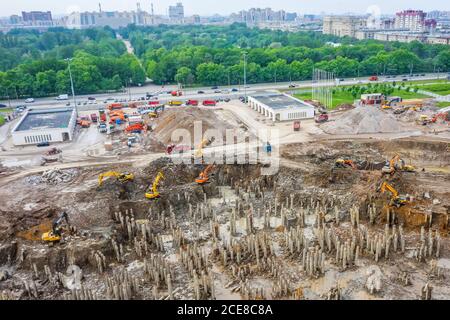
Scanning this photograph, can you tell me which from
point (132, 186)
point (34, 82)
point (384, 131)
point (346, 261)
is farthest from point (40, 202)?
point (34, 82)

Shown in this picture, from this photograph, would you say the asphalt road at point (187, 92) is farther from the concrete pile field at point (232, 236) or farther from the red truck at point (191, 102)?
the concrete pile field at point (232, 236)

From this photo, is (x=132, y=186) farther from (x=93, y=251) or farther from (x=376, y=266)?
(x=376, y=266)

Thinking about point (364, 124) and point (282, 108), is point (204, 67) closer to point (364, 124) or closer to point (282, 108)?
point (282, 108)

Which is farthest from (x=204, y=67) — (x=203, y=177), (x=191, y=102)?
(x=203, y=177)

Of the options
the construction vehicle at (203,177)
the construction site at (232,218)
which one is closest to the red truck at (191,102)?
the construction site at (232,218)

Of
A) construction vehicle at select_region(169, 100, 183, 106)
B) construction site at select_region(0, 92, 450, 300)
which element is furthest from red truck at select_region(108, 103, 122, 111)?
construction site at select_region(0, 92, 450, 300)

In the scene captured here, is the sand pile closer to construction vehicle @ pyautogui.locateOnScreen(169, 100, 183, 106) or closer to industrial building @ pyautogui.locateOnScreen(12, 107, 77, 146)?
construction vehicle @ pyautogui.locateOnScreen(169, 100, 183, 106)

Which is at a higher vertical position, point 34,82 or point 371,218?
point 34,82
